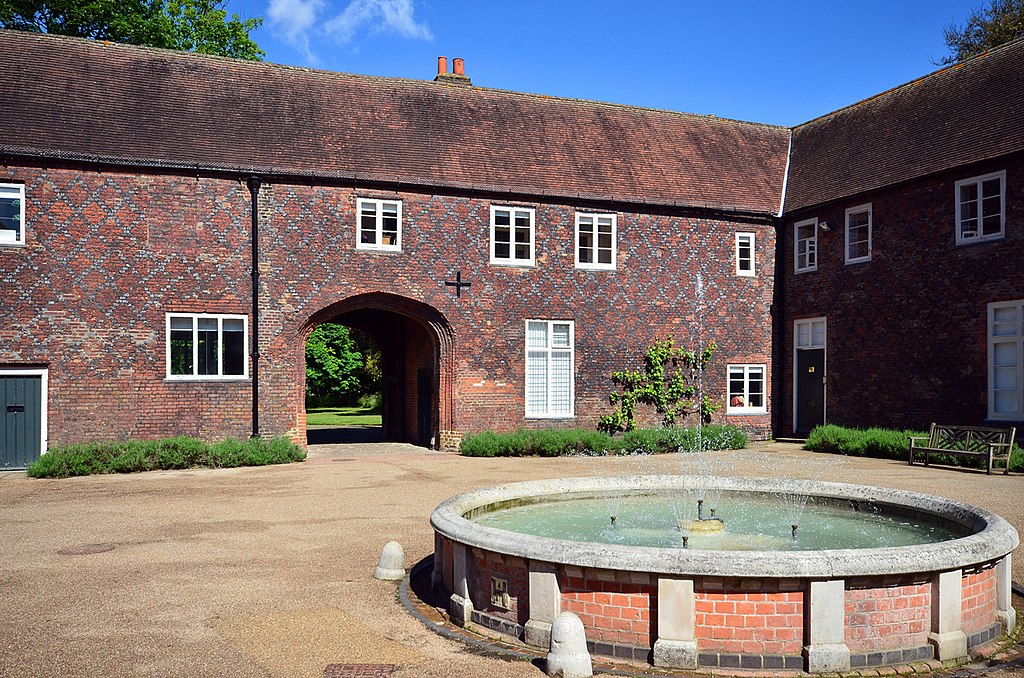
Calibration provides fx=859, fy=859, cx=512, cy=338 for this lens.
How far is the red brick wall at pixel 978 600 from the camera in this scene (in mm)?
5898

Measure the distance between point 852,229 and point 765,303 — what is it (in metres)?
3.25

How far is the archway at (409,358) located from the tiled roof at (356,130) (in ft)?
10.2

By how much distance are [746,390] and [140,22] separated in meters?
23.5

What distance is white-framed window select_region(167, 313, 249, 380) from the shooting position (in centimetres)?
1886

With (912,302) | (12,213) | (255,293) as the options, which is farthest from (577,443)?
(12,213)

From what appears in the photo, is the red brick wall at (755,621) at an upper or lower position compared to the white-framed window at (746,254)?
lower

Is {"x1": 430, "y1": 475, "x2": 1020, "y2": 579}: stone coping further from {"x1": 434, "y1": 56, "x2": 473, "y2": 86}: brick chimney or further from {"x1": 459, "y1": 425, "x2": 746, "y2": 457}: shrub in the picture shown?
{"x1": 434, "y1": 56, "x2": 473, "y2": 86}: brick chimney

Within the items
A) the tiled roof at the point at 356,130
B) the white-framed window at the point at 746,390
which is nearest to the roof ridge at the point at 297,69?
the tiled roof at the point at 356,130

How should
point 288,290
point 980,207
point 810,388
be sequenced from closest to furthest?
point 980,207 < point 288,290 < point 810,388

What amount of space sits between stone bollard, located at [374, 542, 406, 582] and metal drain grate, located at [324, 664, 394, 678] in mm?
2412

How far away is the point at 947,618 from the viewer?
5742mm

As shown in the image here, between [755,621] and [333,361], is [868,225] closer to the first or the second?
[755,621]

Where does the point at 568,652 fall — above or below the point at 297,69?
below

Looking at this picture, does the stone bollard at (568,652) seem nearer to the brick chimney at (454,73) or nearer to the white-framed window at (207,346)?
the white-framed window at (207,346)
